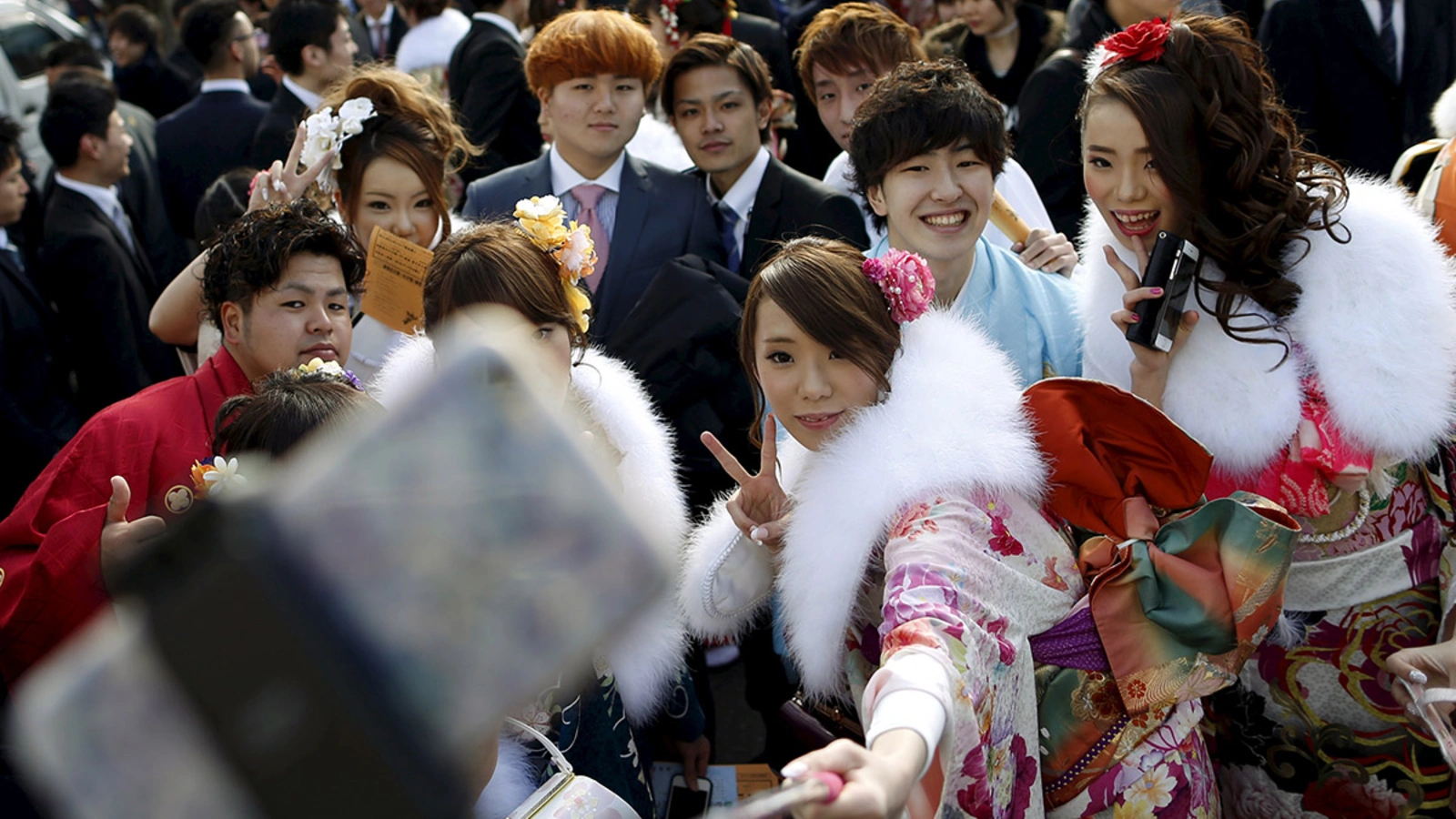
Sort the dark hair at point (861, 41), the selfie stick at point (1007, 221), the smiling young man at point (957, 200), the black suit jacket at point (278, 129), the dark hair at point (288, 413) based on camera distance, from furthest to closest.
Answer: the black suit jacket at point (278, 129), the dark hair at point (861, 41), the selfie stick at point (1007, 221), the smiling young man at point (957, 200), the dark hair at point (288, 413)

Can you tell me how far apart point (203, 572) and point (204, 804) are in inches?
5.6

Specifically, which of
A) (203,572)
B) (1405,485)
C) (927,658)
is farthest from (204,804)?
(1405,485)

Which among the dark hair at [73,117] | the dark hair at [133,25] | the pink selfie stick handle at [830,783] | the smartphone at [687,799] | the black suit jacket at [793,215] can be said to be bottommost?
the smartphone at [687,799]

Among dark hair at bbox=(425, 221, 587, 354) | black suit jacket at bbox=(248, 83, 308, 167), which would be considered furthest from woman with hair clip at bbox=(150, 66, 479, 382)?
black suit jacket at bbox=(248, 83, 308, 167)

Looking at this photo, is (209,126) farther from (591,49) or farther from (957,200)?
(957,200)

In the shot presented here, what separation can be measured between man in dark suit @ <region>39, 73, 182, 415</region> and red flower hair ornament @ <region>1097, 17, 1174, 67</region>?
3.95 m

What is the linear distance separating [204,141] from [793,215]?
3.12 m

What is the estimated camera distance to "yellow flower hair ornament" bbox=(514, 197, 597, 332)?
2.60 metres

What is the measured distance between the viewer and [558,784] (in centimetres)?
174

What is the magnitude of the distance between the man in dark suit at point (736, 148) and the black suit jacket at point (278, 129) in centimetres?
168

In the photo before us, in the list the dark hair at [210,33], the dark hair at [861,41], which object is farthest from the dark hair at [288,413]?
the dark hair at [210,33]

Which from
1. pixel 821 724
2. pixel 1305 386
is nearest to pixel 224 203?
pixel 821 724

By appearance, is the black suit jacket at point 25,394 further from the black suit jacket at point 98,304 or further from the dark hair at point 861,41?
the dark hair at point 861,41

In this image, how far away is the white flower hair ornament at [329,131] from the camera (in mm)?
3178
